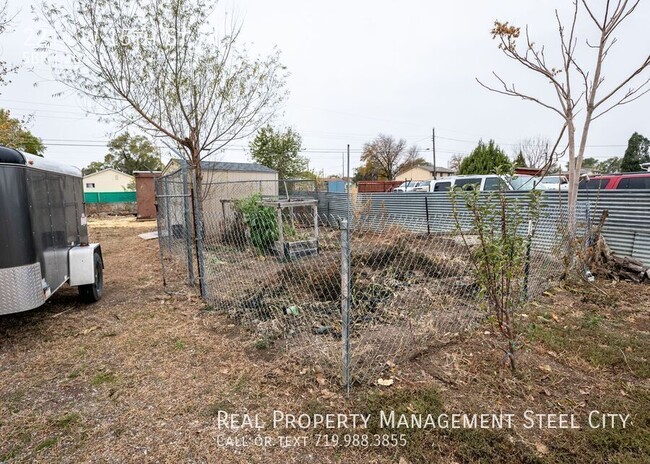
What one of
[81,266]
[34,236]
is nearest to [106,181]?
[81,266]

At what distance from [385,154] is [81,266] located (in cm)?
5140

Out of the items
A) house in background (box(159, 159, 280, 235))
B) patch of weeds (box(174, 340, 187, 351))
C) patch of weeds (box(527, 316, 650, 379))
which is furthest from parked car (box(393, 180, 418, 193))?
patch of weeds (box(174, 340, 187, 351))

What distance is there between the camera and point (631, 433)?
2.08 meters

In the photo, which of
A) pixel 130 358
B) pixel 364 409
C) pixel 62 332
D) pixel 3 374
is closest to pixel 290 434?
pixel 364 409

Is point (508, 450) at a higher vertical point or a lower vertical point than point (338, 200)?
lower

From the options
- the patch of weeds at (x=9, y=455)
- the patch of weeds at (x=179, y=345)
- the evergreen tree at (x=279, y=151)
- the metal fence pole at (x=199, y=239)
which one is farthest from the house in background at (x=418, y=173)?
the patch of weeds at (x=9, y=455)

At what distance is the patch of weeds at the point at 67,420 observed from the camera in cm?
229

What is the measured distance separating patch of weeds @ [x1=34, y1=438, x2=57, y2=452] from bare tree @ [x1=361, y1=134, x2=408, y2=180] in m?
51.9

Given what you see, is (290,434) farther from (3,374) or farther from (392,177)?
(392,177)

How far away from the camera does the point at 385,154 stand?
52.4 meters

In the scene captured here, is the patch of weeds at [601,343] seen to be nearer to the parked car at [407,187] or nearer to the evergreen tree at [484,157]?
the parked car at [407,187]

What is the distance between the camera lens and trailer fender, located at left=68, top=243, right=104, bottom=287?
4.43 m

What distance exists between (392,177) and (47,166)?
168ft

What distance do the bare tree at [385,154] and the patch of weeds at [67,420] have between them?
169 feet
